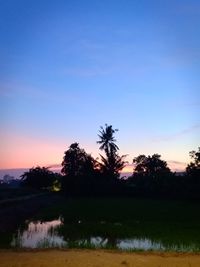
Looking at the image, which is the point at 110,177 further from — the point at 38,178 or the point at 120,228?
the point at 120,228

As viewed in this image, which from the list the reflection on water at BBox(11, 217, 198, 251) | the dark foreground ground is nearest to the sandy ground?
the dark foreground ground

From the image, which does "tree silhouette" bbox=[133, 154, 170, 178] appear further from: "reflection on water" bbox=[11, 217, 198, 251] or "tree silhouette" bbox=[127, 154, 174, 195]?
"reflection on water" bbox=[11, 217, 198, 251]

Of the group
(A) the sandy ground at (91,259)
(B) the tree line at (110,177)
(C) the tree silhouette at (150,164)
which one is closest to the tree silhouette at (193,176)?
(B) the tree line at (110,177)

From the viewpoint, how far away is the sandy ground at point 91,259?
11.7 m

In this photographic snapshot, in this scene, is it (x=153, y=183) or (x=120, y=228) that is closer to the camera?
(x=120, y=228)

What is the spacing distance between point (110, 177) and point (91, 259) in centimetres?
5344

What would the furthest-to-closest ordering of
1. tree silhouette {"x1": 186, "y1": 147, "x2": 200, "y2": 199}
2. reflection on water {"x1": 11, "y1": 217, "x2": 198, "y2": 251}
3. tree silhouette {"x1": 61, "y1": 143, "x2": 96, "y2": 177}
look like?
tree silhouette {"x1": 61, "y1": 143, "x2": 96, "y2": 177}
tree silhouette {"x1": 186, "y1": 147, "x2": 200, "y2": 199}
reflection on water {"x1": 11, "y1": 217, "x2": 198, "y2": 251}

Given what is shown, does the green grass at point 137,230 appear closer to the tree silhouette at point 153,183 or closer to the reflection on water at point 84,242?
the reflection on water at point 84,242

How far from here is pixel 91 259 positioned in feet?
40.4

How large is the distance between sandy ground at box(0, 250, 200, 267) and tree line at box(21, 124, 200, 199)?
38.2 m

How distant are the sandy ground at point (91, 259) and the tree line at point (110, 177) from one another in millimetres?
38201

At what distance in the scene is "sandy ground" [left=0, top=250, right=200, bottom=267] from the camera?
461 inches

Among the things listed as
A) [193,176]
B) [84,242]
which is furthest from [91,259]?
[193,176]

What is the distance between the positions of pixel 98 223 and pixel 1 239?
927 cm
